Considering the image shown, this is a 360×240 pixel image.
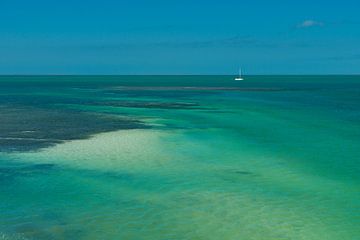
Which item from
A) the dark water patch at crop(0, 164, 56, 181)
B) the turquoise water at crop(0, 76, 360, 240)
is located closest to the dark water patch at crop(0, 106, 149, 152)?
the turquoise water at crop(0, 76, 360, 240)

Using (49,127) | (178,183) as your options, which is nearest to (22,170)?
(178,183)

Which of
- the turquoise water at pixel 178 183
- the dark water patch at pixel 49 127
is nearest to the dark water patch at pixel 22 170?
the turquoise water at pixel 178 183

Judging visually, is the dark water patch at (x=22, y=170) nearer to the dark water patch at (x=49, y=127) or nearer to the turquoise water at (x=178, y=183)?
the turquoise water at (x=178, y=183)

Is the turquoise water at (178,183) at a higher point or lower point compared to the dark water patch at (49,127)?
lower

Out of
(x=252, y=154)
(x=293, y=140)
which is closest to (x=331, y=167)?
(x=252, y=154)

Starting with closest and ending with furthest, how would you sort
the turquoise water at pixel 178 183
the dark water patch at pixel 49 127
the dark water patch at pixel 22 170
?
the turquoise water at pixel 178 183 < the dark water patch at pixel 22 170 < the dark water patch at pixel 49 127

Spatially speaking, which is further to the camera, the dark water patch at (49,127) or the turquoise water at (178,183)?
the dark water patch at (49,127)

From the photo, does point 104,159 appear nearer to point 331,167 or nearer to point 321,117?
point 331,167

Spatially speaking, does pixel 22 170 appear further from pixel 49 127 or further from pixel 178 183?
pixel 49 127

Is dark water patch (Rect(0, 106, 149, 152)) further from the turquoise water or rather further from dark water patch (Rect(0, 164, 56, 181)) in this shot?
dark water patch (Rect(0, 164, 56, 181))
